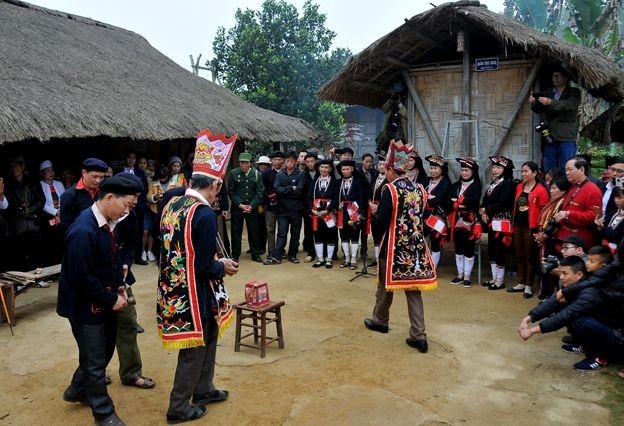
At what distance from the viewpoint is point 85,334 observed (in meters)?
3.52

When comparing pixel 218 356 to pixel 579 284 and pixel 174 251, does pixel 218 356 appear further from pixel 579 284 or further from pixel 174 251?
pixel 579 284

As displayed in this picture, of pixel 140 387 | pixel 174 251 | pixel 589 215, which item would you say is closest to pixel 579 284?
pixel 589 215

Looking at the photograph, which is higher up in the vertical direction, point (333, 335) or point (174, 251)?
point (174, 251)

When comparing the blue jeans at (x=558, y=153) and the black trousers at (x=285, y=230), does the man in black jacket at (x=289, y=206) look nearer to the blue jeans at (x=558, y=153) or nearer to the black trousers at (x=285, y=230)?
the black trousers at (x=285, y=230)

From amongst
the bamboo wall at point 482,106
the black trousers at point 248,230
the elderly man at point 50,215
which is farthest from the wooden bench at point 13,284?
the bamboo wall at point 482,106

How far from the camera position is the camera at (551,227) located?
244 inches

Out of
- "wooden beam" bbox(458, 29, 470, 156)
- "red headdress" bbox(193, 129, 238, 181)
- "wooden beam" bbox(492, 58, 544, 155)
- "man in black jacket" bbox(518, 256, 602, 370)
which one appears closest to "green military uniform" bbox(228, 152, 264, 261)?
"wooden beam" bbox(458, 29, 470, 156)

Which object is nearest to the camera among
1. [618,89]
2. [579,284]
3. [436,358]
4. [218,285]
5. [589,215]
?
[218,285]

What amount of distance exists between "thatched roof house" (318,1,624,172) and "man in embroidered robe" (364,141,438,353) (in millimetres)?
3419

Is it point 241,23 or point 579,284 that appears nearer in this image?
point 579,284

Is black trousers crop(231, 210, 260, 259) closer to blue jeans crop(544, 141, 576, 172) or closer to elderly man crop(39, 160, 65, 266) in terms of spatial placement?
elderly man crop(39, 160, 65, 266)

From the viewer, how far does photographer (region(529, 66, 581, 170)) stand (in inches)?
292

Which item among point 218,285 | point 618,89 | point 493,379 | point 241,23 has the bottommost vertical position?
point 493,379

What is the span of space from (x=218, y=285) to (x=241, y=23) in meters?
19.0
